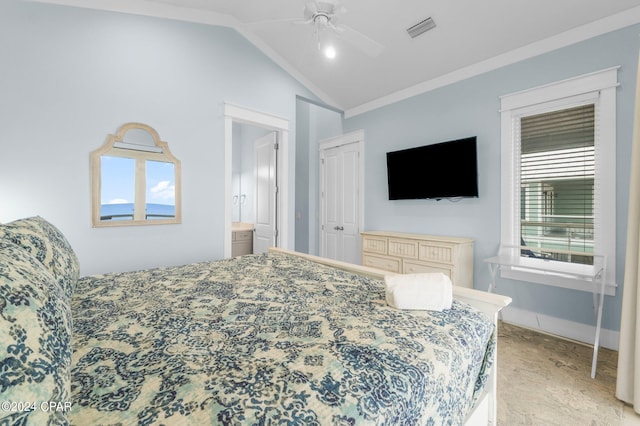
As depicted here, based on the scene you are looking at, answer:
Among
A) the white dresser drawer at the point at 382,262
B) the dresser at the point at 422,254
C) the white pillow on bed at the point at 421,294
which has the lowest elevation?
the white dresser drawer at the point at 382,262

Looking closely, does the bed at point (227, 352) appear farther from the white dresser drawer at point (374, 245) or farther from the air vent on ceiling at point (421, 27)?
the air vent on ceiling at point (421, 27)

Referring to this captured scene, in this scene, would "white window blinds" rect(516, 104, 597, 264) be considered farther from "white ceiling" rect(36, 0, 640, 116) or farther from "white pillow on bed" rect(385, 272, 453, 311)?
"white pillow on bed" rect(385, 272, 453, 311)

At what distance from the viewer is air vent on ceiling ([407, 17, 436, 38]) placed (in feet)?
9.48

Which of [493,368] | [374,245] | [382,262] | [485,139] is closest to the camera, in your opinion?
[493,368]

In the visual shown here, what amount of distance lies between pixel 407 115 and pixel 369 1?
1.49 meters

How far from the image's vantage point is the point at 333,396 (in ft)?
2.32

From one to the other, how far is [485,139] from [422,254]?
1.43 m

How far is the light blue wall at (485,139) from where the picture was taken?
240 centimetres

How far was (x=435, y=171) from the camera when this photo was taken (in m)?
3.50

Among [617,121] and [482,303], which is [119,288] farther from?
[617,121]

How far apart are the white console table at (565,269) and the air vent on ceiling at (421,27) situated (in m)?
2.34

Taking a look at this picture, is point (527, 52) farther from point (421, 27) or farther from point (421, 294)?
point (421, 294)

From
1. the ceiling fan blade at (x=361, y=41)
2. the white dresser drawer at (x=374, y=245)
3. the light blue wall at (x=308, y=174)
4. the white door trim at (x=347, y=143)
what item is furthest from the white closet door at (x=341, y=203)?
the ceiling fan blade at (x=361, y=41)

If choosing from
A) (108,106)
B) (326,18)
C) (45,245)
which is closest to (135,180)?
(108,106)
